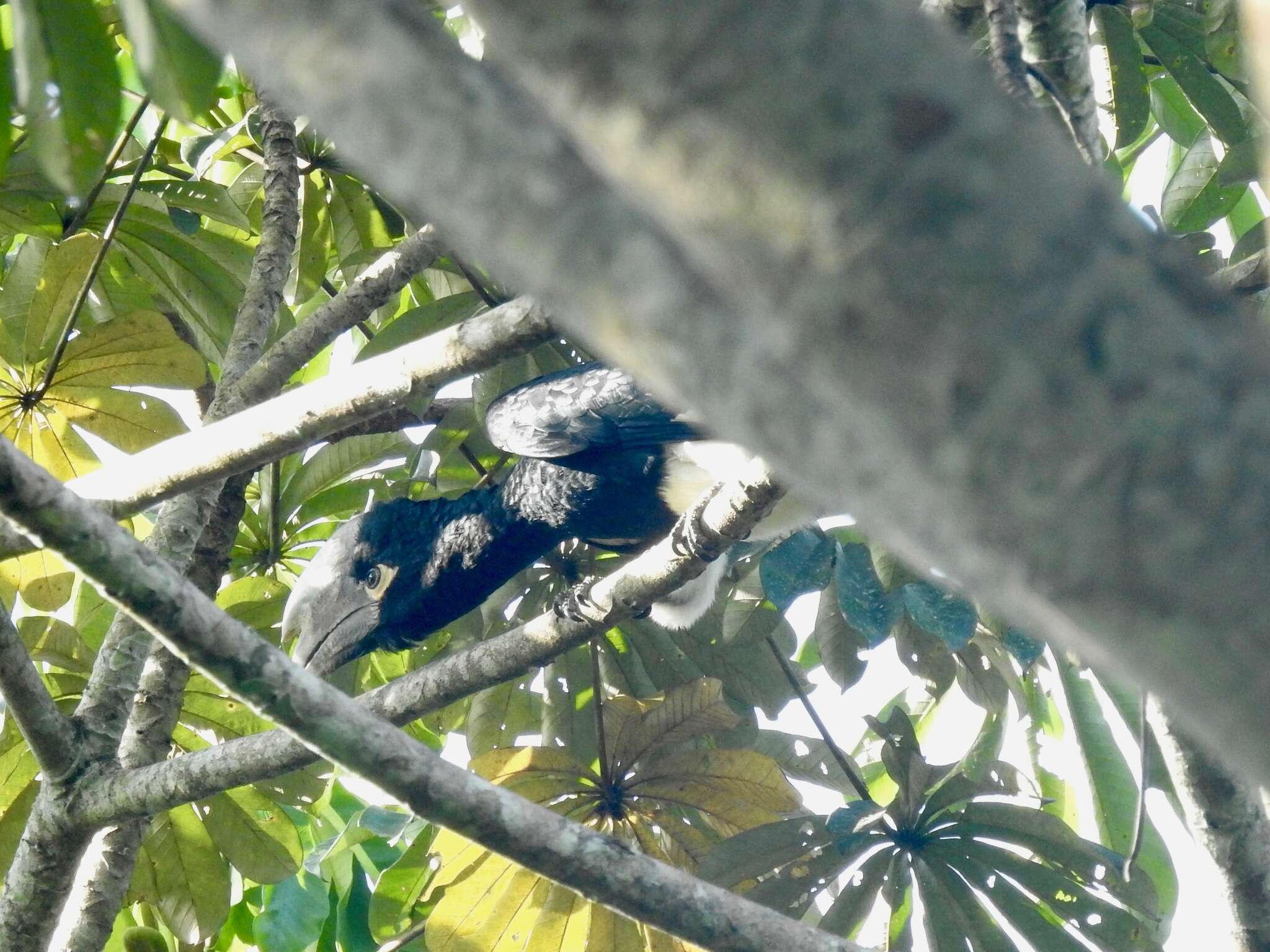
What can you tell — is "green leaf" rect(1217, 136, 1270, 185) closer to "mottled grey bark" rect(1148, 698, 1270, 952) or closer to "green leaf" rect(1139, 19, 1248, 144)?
"green leaf" rect(1139, 19, 1248, 144)

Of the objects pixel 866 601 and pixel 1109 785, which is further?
pixel 1109 785

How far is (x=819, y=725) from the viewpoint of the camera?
343cm

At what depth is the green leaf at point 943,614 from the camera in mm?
2920

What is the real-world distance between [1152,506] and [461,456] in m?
3.99

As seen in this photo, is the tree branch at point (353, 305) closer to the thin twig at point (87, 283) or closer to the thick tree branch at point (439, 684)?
the thin twig at point (87, 283)

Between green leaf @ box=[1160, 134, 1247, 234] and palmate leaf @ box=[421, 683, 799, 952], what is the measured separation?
193 cm

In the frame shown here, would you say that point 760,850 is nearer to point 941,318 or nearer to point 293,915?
point 293,915

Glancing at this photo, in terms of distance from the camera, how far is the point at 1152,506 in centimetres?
47

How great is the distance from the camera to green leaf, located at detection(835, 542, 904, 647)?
9.87ft

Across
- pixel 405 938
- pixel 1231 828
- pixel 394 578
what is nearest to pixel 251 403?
pixel 394 578

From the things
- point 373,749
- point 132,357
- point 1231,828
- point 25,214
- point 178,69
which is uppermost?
point 25,214

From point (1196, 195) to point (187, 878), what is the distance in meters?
3.36

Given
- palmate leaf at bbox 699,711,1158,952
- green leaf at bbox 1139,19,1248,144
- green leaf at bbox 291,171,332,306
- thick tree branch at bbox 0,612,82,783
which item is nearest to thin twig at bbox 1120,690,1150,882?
palmate leaf at bbox 699,711,1158,952

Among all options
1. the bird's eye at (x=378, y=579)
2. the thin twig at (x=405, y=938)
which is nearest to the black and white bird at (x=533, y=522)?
the bird's eye at (x=378, y=579)
